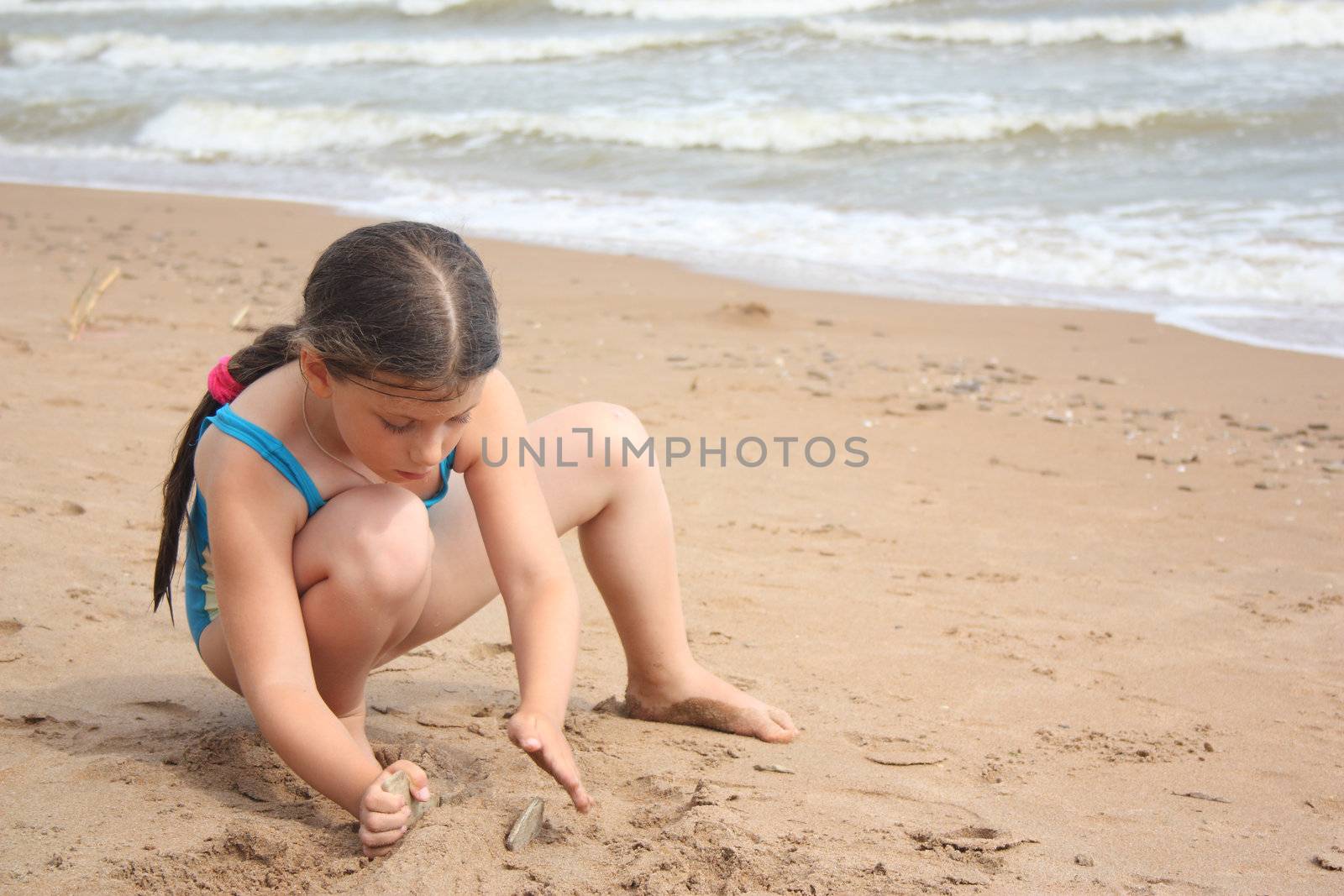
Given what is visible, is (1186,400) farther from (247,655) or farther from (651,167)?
(651,167)

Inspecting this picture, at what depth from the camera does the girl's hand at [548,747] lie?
1777mm

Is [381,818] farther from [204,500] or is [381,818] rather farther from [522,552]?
[204,500]

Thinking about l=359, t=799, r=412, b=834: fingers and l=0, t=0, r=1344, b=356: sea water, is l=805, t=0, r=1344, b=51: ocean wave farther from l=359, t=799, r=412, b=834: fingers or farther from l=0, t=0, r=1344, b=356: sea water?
l=359, t=799, r=412, b=834: fingers

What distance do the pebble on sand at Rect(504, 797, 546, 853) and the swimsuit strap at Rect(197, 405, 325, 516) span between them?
0.60 meters

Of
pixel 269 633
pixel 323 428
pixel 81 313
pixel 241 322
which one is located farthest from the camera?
pixel 241 322

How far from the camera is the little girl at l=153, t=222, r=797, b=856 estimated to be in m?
1.76

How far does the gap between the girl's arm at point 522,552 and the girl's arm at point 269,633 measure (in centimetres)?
32

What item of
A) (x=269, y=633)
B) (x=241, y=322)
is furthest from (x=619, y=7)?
(x=269, y=633)

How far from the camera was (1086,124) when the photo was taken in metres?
11.0

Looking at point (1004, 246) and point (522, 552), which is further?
point (1004, 246)

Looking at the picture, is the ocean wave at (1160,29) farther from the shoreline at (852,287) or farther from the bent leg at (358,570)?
the bent leg at (358,570)

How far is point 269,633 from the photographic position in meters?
1.82

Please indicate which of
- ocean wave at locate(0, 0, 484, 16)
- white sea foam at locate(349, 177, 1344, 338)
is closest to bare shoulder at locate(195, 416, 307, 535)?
white sea foam at locate(349, 177, 1344, 338)

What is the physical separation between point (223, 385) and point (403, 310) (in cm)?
46
